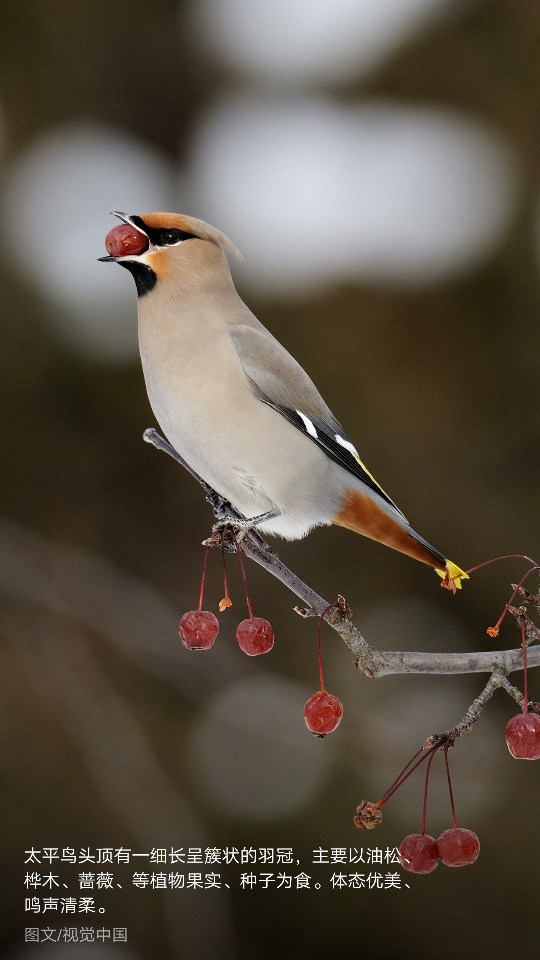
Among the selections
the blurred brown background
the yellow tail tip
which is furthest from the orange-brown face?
the blurred brown background

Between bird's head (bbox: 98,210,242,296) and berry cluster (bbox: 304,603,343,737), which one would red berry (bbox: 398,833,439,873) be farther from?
bird's head (bbox: 98,210,242,296)

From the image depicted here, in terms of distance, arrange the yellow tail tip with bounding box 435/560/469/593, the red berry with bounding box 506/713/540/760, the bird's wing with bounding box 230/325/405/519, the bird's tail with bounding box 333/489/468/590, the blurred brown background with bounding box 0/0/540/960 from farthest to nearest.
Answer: the blurred brown background with bounding box 0/0/540/960 → the bird's wing with bounding box 230/325/405/519 → the bird's tail with bounding box 333/489/468/590 → the yellow tail tip with bounding box 435/560/469/593 → the red berry with bounding box 506/713/540/760

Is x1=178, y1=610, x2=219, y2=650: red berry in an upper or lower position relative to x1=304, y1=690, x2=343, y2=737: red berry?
upper

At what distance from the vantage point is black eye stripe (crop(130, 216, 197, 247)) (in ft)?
4.48

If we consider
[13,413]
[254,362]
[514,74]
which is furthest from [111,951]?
[514,74]

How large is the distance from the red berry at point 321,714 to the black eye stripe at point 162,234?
77cm

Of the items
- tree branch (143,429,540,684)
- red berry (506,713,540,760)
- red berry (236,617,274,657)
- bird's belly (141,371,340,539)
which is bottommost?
red berry (506,713,540,760)

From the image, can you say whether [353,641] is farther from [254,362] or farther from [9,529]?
[9,529]

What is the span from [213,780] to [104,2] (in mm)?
3286

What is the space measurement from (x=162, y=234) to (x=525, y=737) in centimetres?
94

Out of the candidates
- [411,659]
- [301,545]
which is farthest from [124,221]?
[301,545]

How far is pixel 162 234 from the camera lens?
139cm

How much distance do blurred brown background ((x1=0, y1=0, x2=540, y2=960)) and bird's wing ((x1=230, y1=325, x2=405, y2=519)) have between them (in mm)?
1551

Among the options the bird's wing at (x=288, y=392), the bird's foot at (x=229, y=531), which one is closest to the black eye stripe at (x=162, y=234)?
the bird's wing at (x=288, y=392)
